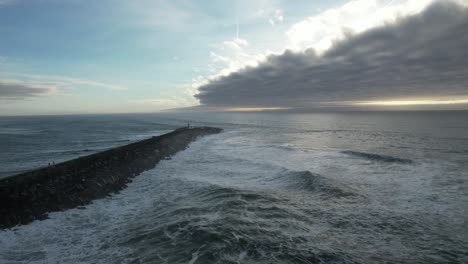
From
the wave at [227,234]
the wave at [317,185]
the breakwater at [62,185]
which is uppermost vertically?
the breakwater at [62,185]

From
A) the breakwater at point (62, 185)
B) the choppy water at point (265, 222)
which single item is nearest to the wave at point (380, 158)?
the choppy water at point (265, 222)

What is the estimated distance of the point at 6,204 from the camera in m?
13.2

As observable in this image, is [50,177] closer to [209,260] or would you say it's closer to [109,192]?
[109,192]

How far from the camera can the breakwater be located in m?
13.3

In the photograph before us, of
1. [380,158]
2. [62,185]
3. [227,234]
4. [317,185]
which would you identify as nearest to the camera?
[227,234]

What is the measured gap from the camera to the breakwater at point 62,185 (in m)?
13.3

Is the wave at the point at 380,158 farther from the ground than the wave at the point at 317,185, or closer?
closer

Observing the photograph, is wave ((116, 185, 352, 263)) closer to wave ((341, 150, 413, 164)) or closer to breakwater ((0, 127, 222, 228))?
breakwater ((0, 127, 222, 228))

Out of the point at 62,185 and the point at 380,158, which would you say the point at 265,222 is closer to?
the point at 62,185

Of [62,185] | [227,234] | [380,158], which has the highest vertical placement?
[62,185]

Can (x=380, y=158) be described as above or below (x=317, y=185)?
below

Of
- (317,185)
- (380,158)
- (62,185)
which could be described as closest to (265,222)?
(317,185)

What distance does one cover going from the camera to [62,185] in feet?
54.9

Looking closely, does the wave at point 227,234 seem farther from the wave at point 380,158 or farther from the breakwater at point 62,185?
the wave at point 380,158
